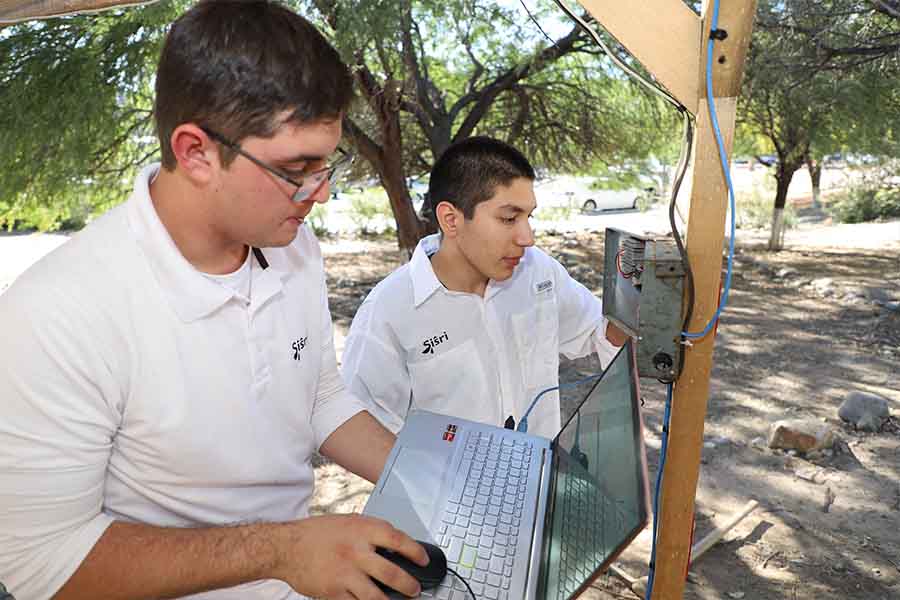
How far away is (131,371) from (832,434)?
174 inches

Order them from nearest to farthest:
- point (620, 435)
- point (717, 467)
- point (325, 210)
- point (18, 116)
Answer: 1. point (620, 435)
2. point (717, 467)
3. point (18, 116)
4. point (325, 210)

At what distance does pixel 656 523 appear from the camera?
1936 mm

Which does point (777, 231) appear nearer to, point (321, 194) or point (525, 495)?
point (525, 495)

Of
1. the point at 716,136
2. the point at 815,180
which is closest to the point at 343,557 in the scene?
the point at 716,136

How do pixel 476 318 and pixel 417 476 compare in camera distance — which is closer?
pixel 417 476

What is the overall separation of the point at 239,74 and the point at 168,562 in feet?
2.81

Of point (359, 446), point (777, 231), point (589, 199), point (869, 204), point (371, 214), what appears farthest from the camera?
point (589, 199)

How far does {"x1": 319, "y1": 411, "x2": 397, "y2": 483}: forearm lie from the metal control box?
68 centimetres

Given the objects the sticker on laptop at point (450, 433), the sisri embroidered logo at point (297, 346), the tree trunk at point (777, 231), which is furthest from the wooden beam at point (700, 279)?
the tree trunk at point (777, 231)

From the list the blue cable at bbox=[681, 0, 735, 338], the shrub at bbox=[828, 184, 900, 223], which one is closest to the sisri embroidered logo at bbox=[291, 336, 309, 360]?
the blue cable at bbox=[681, 0, 735, 338]

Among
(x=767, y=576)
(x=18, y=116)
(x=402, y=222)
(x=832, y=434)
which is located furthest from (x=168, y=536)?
(x=402, y=222)

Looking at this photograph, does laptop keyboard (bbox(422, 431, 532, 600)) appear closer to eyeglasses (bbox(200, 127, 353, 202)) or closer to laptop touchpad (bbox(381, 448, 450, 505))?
laptop touchpad (bbox(381, 448, 450, 505))

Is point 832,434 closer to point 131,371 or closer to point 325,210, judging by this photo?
point 131,371

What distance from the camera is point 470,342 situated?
245cm
